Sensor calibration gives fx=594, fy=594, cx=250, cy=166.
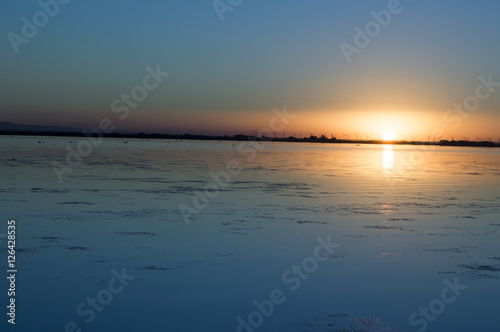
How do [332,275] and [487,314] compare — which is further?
[332,275]

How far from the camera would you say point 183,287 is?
20.6 feet

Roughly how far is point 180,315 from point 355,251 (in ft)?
11.6

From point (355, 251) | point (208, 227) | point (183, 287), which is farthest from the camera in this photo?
point (208, 227)

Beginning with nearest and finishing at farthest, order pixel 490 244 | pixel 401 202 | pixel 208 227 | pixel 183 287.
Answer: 1. pixel 183 287
2. pixel 490 244
3. pixel 208 227
4. pixel 401 202

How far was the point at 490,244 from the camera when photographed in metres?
8.84

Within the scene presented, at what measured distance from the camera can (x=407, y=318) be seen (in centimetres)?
546

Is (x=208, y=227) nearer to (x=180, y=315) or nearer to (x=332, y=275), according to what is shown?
(x=332, y=275)

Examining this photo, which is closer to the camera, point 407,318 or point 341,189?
point 407,318

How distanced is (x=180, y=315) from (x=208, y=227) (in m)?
4.59

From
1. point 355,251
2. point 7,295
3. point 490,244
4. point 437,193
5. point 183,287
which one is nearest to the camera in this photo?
point 7,295

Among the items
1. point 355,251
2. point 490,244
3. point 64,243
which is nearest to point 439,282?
point 355,251

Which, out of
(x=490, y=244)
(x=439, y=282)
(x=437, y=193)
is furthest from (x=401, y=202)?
(x=439, y=282)

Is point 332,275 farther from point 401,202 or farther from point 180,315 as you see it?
point 401,202

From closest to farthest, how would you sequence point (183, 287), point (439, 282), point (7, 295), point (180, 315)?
point (180, 315) → point (7, 295) → point (183, 287) → point (439, 282)
